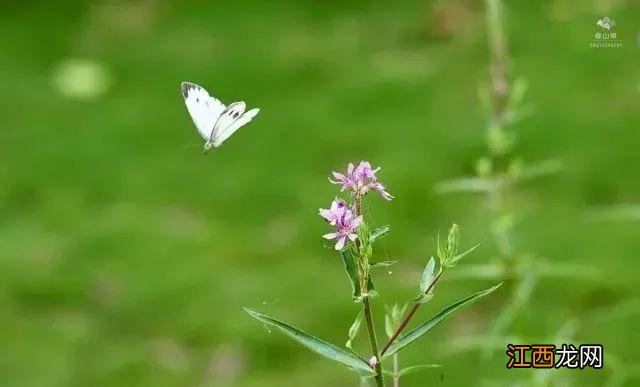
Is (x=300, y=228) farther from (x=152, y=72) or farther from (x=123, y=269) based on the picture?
(x=152, y=72)

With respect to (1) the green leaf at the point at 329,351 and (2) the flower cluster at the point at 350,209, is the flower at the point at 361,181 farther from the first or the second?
(1) the green leaf at the point at 329,351

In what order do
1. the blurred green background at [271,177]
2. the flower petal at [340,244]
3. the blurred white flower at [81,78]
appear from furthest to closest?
the blurred white flower at [81,78], the blurred green background at [271,177], the flower petal at [340,244]

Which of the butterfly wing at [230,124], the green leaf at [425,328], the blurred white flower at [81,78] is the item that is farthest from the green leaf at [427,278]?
the blurred white flower at [81,78]

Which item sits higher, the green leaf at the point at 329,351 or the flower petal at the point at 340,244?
the flower petal at the point at 340,244

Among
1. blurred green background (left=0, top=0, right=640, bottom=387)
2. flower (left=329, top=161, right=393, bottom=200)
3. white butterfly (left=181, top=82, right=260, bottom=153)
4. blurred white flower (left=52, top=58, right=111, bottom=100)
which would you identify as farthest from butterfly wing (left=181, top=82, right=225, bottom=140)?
blurred white flower (left=52, top=58, right=111, bottom=100)

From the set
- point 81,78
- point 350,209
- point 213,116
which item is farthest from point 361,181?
point 81,78

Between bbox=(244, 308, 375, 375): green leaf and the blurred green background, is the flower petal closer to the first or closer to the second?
bbox=(244, 308, 375, 375): green leaf

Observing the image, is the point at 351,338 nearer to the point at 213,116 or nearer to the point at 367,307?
A: the point at 367,307
